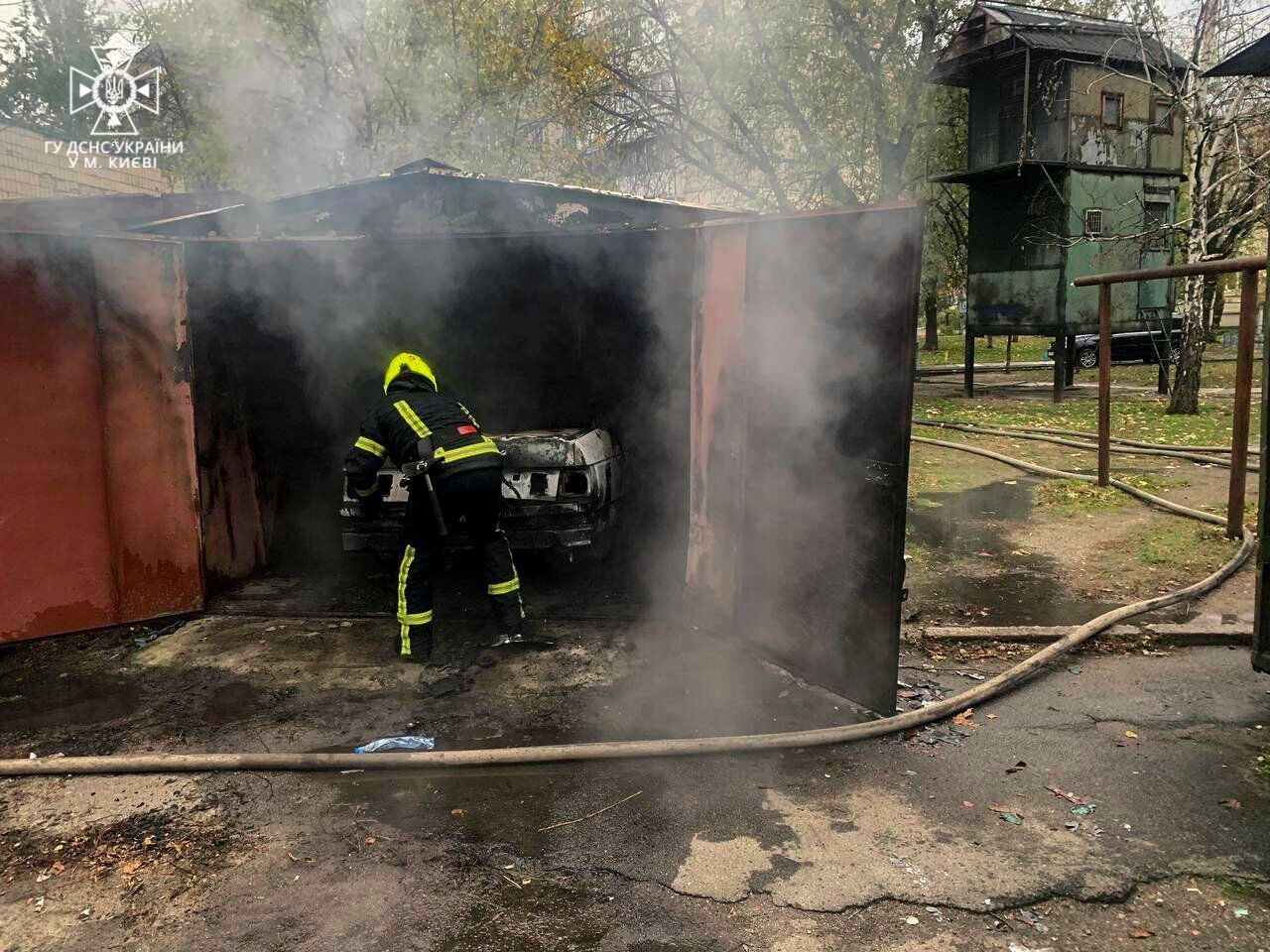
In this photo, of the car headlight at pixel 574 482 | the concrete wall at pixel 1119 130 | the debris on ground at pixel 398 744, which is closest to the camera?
the debris on ground at pixel 398 744

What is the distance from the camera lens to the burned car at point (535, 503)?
5391 mm

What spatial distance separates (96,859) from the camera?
2.96 m

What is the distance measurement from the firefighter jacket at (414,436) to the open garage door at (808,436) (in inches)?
50.7

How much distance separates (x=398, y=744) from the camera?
376cm

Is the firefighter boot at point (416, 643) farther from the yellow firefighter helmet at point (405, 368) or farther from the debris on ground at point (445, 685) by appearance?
the yellow firefighter helmet at point (405, 368)

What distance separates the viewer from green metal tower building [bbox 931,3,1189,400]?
14.6 meters

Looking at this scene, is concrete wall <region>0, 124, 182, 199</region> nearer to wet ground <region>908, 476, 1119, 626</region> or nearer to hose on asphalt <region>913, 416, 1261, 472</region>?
wet ground <region>908, 476, 1119, 626</region>

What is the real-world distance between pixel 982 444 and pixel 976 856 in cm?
840

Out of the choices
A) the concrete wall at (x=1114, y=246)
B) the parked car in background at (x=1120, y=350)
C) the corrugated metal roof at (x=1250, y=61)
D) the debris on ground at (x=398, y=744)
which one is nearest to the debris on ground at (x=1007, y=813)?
the debris on ground at (x=398, y=744)

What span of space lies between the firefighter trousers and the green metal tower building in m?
12.0

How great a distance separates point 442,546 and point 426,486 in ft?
1.26

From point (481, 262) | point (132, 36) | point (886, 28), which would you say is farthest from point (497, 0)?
point (481, 262)

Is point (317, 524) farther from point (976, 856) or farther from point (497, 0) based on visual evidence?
point (497, 0)

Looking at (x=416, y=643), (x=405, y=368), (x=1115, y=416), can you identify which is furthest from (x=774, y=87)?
(x=416, y=643)
